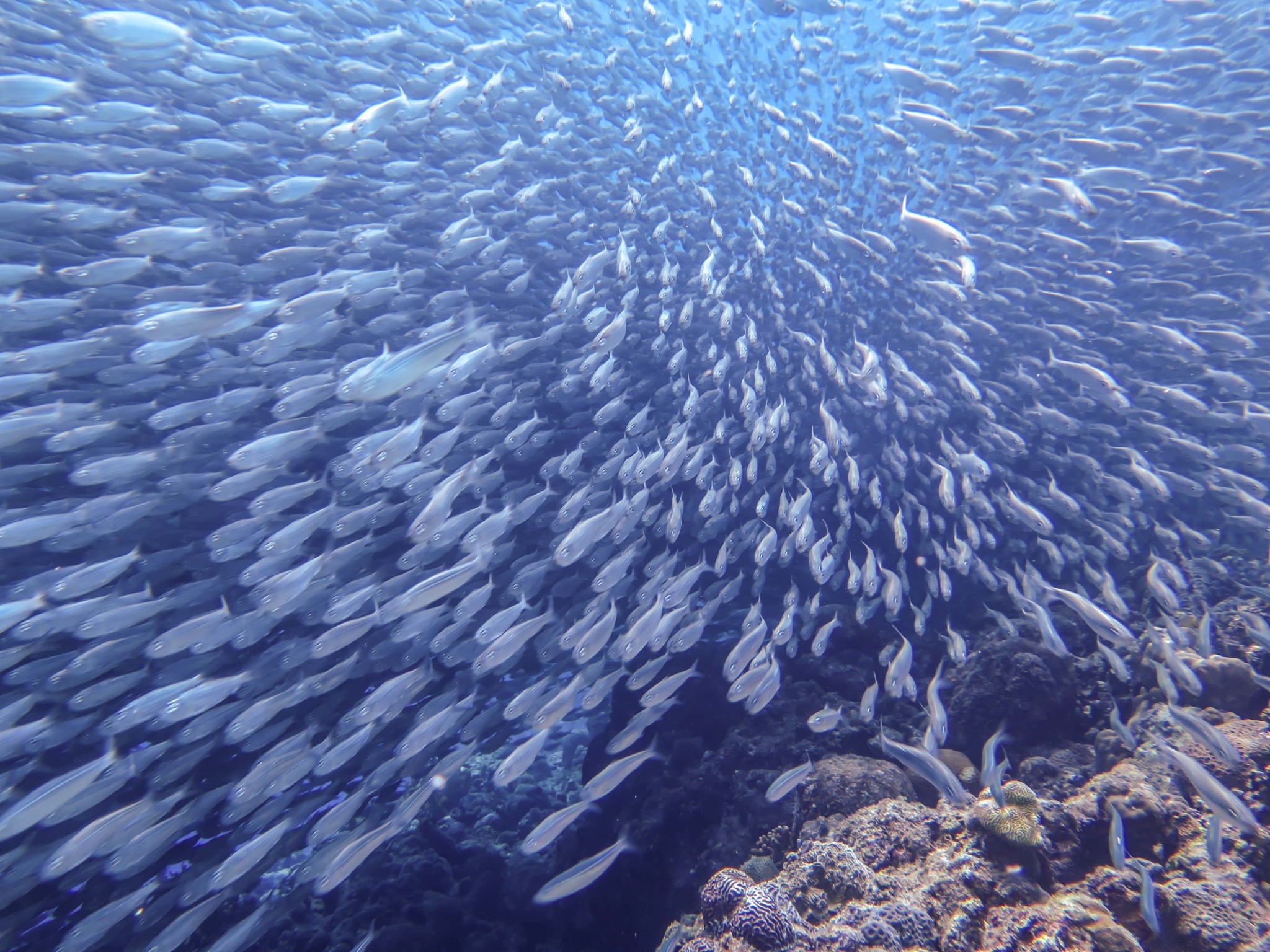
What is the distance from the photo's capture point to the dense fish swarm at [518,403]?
4695mm

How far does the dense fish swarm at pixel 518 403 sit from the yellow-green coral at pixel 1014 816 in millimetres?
249

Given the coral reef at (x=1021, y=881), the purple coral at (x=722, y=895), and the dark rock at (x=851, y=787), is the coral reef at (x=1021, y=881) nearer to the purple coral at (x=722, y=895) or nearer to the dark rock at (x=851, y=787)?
the purple coral at (x=722, y=895)

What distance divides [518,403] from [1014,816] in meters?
5.85

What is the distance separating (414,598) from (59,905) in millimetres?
4249

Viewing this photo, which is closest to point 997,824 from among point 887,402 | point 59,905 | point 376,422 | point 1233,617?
point 1233,617

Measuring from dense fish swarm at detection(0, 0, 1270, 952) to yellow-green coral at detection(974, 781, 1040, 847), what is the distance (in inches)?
9.8

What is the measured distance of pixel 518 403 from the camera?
21.9 ft

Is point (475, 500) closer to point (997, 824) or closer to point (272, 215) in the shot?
point (272, 215)

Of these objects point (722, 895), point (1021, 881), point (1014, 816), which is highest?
point (1014, 816)

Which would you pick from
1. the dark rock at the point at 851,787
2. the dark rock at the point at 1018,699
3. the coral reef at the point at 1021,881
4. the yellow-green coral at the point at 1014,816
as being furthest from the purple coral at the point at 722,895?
the dark rock at the point at 1018,699

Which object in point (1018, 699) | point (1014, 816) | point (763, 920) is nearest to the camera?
point (763, 920)

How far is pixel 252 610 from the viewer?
191 inches

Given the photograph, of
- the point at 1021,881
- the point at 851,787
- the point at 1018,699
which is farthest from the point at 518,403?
the point at 1018,699

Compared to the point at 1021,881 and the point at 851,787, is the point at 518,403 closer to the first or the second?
the point at 851,787
